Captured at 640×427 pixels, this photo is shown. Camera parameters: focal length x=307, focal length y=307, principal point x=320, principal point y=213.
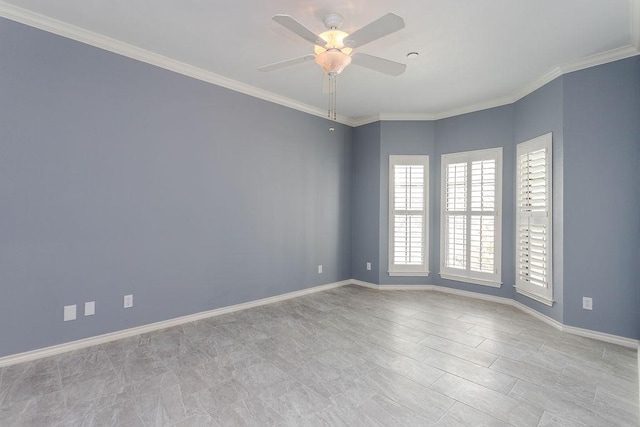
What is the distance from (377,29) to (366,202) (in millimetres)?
3492

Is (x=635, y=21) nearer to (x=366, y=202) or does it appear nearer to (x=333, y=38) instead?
(x=333, y=38)

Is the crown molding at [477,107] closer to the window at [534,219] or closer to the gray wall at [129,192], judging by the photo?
the window at [534,219]

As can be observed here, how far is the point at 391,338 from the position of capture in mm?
3137

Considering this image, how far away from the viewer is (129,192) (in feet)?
10.2

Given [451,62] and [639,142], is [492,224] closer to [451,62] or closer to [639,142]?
[639,142]

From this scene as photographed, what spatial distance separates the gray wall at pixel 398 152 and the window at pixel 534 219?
49.5 inches

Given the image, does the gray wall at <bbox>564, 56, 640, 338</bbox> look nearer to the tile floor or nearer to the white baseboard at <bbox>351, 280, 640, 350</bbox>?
the white baseboard at <bbox>351, 280, 640, 350</bbox>

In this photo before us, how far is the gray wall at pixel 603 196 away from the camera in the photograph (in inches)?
119

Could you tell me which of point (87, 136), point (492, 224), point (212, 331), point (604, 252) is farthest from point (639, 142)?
point (87, 136)

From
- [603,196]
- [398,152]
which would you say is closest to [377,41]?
[398,152]

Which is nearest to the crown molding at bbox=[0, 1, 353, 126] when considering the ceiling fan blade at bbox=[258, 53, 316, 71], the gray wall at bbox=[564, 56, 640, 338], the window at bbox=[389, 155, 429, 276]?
the ceiling fan blade at bbox=[258, 53, 316, 71]

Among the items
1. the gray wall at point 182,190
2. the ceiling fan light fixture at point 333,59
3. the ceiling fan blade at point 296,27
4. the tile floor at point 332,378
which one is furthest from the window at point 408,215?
the ceiling fan blade at point 296,27

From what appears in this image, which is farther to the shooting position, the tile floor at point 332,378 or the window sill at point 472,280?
the window sill at point 472,280

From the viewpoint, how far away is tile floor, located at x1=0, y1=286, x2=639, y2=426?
6.37 feet
